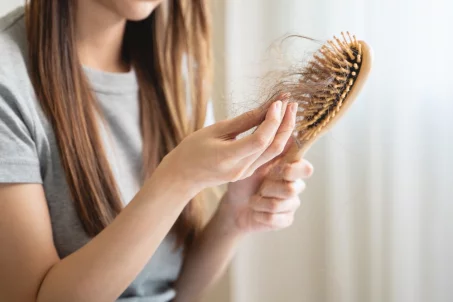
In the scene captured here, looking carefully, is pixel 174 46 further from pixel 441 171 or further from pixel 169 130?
pixel 441 171

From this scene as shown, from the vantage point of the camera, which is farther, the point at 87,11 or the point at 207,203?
the point at 207,203

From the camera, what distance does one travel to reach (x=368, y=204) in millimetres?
578

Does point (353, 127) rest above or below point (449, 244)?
above

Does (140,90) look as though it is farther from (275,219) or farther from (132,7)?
(275,219)

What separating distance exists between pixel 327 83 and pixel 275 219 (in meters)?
0.19

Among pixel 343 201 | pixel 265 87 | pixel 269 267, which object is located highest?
pixel 265 87

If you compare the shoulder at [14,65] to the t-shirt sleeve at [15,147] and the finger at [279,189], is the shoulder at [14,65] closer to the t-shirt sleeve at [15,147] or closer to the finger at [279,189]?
the t-shirt sleeve at [15,147]

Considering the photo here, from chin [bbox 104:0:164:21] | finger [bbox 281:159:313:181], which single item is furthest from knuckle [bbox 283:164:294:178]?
chin [bbox 104:0:164:21]

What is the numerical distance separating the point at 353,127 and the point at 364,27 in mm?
104

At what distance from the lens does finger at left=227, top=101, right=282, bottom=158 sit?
1.35 ft

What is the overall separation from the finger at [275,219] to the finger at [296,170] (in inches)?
2.2

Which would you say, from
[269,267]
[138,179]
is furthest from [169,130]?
[269,267]

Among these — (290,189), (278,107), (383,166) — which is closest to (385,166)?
(383,166)

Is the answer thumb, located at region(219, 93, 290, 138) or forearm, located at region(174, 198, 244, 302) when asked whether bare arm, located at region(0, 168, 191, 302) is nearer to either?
thumb, located at region(219, 93, 290, 138)
